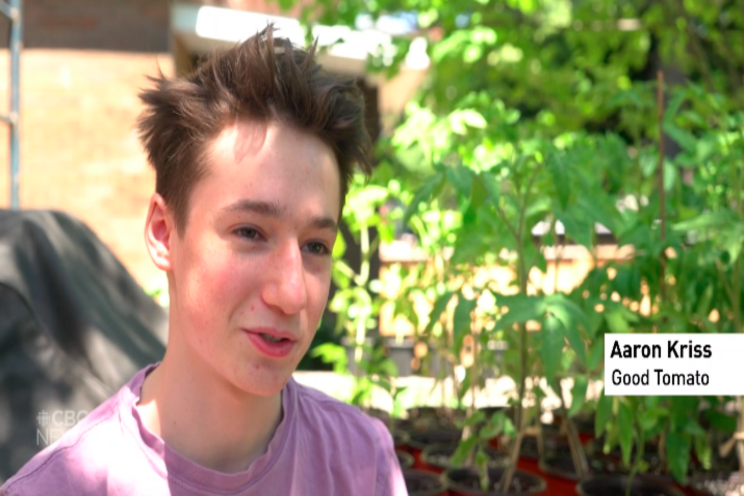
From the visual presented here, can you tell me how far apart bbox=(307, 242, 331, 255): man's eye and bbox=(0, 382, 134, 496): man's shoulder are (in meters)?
0.38

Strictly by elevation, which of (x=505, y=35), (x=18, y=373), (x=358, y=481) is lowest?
(x=358, y=481)

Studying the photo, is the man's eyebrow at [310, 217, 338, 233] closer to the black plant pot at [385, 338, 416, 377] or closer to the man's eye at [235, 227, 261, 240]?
the man's eye at [235, 227, 261, 240]

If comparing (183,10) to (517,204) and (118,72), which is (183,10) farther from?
(517,204)

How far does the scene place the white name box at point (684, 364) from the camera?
4.02ft

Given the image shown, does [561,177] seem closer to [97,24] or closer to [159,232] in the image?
[159,232]

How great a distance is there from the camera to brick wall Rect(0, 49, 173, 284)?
18.9 ft

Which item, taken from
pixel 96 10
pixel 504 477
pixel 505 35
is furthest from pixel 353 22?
pixel 96 10

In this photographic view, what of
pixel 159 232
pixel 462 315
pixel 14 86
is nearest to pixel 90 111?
pixel 14 86

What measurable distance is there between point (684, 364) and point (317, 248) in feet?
2.14

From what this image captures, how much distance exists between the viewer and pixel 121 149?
575 centimetres

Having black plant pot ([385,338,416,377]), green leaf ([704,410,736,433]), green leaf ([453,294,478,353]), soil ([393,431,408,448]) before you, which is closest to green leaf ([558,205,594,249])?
green leaf ([453,294,478,353])

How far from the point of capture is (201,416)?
3.60 ft

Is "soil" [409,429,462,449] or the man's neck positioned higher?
the man's neck

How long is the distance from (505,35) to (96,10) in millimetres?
3519
